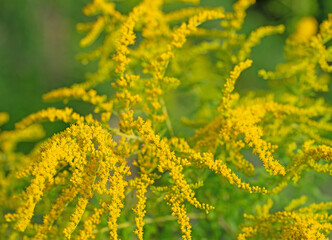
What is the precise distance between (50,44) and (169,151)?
13.6ft

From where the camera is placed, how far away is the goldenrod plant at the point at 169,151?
1271 millimetres

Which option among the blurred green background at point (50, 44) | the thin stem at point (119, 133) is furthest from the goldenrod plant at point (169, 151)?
the blurred green background at point (50, 44)

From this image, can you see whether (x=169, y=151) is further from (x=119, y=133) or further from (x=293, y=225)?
(x=293, y=225)

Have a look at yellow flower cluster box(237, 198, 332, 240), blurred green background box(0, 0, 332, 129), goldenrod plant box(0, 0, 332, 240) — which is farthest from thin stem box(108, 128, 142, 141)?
blurred green background box(0, 0, 332, 129)

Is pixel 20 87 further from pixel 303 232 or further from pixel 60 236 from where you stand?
pixel 303 232

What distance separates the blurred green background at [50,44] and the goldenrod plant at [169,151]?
2032 millimetres

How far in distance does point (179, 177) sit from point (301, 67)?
2.70 feet

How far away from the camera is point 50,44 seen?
493 cm

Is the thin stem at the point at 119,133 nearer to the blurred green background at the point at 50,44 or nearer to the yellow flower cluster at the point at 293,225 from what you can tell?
the yellow flower cluster at the point at 293,225

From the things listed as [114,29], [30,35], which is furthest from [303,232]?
[30,35]

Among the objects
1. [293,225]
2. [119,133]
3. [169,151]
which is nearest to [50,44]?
[119,133]

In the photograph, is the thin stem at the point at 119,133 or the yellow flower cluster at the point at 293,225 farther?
the thin stem at the point at 119,133

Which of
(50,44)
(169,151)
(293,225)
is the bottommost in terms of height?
(293,225)

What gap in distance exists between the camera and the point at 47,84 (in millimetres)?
4402
